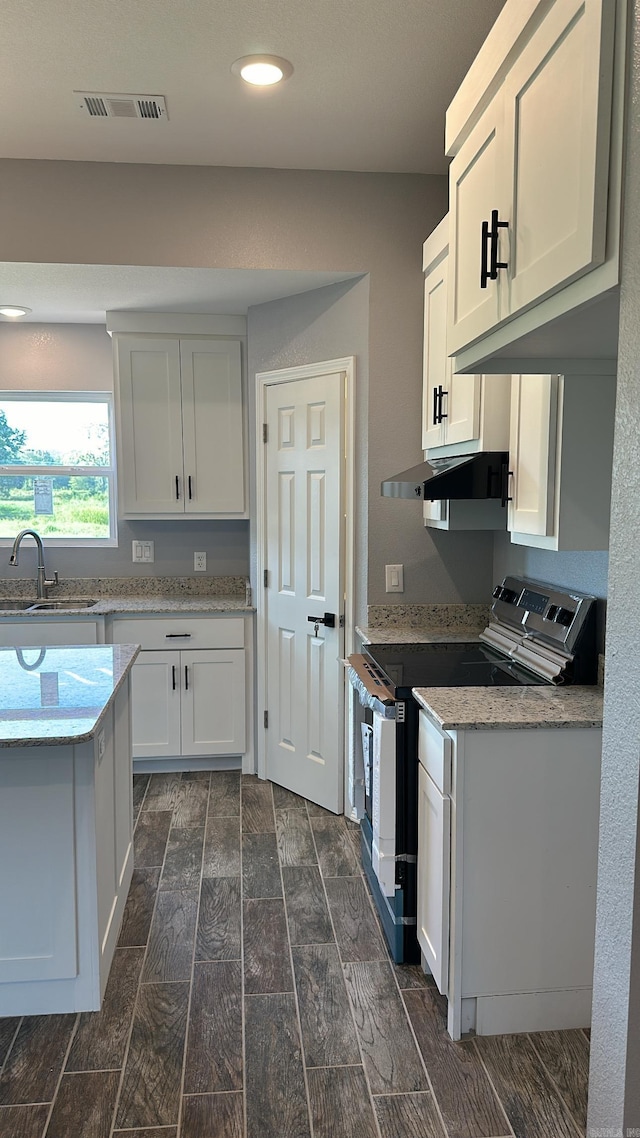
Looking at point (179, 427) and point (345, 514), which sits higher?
point (179, 427)

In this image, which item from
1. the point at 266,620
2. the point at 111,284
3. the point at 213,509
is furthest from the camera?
the point at 213,509

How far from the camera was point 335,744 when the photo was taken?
3.62m

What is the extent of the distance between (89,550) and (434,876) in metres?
3.17

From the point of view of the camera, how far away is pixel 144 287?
3.61 m

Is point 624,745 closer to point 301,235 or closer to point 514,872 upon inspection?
point 514,872

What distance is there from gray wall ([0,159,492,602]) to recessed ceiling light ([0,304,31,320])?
34.1 inches

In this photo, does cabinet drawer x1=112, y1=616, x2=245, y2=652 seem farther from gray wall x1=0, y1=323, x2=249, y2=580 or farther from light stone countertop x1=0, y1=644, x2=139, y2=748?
light stone countertop x1=0, y1=644, x2=139, y2=748

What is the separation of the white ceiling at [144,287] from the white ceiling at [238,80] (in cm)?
43

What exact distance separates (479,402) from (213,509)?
2108mm

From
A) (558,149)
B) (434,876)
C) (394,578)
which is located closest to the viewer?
(558,149)

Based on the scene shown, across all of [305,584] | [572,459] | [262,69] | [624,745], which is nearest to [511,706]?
[572,459]

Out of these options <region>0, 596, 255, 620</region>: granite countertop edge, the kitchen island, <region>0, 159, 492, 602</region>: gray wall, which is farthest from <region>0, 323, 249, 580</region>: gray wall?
the kitchen island

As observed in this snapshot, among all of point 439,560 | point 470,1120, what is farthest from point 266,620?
point 470,1120

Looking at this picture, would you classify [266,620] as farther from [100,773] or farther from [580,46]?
[580,46]
